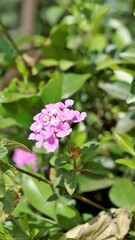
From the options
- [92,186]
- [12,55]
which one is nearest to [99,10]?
[12,55]

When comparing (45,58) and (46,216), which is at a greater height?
(45,58)

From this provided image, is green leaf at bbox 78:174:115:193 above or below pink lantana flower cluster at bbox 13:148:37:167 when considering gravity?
below

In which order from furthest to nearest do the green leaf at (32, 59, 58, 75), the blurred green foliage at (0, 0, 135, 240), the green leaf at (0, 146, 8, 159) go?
the green leaf at (32, 59, 58, 75), the blurred green foliage at (0, 0, 135, 240), the green leaf at (0, 146, 8, 159)

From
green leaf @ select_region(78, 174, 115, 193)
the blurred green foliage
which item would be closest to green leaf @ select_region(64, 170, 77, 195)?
the blurred green foliage

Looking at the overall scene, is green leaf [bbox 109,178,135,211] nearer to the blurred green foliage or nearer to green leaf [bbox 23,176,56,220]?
the blurred green foliage

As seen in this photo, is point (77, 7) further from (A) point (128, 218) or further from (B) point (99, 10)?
(A) point (128, 218)

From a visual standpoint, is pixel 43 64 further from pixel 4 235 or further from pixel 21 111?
pixel 4 235
